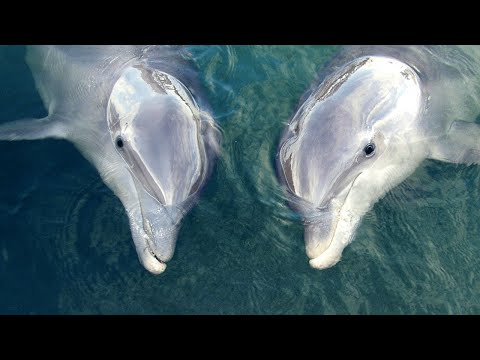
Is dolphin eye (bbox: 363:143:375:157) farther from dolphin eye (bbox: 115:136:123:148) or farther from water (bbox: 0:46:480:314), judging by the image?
dolphin eye (bbox: 115:136:123:148)

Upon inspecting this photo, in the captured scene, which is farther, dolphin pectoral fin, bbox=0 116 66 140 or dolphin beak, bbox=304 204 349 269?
dolphin pectoral fin, bbox=0 116 66 140

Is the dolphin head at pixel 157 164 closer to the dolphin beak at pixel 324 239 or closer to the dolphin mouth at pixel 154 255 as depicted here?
the dolphin mouth at pixel 154 255

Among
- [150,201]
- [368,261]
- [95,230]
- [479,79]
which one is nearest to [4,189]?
[95,230]

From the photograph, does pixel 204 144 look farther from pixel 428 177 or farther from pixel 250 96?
pixel 428 177

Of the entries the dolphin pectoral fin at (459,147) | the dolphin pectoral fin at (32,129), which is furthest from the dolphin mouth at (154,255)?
the dolphin pectoral fin at (459,147)

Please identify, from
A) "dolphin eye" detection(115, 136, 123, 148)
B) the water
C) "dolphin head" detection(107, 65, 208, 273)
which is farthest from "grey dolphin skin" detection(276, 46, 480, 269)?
"dolphin eye" detection(115, 136, 123, 148)
